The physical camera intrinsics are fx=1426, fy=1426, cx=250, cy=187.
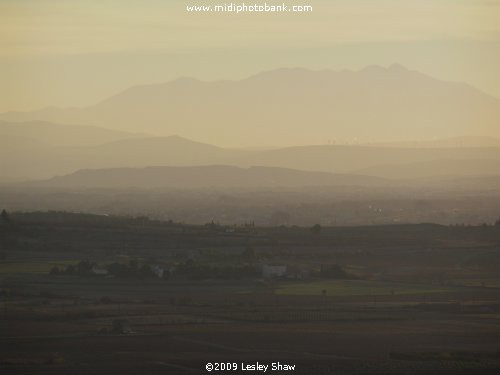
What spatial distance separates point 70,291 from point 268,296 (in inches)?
194

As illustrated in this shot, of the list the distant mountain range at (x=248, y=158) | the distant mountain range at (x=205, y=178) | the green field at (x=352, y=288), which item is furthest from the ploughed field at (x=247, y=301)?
the distant mountain range at (x=248, y=158)

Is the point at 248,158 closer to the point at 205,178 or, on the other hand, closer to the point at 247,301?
the point at 205,178

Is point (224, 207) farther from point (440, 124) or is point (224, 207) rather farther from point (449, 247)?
point (440, 124)

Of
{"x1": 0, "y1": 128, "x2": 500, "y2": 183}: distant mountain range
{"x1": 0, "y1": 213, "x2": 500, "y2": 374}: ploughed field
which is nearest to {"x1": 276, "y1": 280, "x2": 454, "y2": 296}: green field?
{"x1": 0, "y1": 213, "x2": 500, "y2": 374}: ploughed field

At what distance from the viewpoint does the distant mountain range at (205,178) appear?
142375 mm

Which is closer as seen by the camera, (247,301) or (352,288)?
(247,301)

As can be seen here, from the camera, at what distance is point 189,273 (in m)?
39.2

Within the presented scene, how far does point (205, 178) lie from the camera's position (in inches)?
5699

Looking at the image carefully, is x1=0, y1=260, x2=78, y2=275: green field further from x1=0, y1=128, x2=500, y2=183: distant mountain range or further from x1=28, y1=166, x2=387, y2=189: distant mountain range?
x1=0, y1=128, x2=500, y2=183: distant mountain range

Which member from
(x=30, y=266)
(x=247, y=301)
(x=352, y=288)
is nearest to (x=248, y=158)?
(x=30, y=266)

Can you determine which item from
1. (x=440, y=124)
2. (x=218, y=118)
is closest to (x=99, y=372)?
(x=218, y=118)

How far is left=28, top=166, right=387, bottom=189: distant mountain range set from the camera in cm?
14238

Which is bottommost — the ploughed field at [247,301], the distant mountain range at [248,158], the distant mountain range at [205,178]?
the ploughed field at [247,301]

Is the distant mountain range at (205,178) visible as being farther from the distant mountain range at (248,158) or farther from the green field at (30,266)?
the green field at (30,266)
